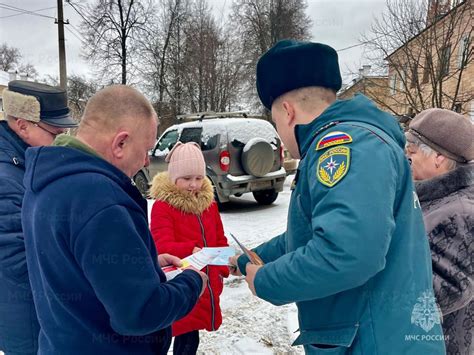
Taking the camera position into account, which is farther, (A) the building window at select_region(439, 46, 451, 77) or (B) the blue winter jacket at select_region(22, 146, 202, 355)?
(A) the building window at select_region(439, 46, 451, 77)

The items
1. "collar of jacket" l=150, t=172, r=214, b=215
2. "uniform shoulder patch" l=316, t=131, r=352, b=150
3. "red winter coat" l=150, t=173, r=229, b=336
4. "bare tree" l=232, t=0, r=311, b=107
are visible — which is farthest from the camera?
"bare tree" l=232, t=0, r=311, b=107

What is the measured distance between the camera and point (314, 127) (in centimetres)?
129

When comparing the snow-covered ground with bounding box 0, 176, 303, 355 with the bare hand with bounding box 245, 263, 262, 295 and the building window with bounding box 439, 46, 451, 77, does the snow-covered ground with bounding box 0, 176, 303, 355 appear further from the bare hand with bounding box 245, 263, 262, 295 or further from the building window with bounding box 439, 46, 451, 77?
the building window with bounding box 439, 46, 451, 77

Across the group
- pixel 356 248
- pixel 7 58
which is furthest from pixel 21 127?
pixel 7 58

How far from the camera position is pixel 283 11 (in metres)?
25.6

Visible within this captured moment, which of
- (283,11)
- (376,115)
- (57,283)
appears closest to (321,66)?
(376,115)

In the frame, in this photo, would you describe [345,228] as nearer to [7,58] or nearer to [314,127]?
[314,127]

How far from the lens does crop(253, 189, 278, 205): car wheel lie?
859cm

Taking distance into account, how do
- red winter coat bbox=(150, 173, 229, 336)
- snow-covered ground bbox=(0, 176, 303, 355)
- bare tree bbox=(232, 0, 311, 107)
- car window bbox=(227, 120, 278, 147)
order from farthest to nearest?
bare tree bbox=(232, 0, 311, 107), car window bbox=(227, 120, 278, 147), snow-covered ground bbox=(0, 176, 303, 355), red winter coat bbox=(150, 173, 229, 336)

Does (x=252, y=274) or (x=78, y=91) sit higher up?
(x=78, y=91)

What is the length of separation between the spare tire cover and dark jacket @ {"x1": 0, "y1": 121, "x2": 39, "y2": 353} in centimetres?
580

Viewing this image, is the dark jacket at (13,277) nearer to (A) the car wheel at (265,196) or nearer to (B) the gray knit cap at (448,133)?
(B) the gray knit cap at (448,133)

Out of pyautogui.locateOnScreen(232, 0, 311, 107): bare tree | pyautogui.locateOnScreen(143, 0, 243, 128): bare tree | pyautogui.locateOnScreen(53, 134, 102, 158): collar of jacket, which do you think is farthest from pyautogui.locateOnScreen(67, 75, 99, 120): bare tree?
pyautogui.locateOnScreen(53, 134, 102, 158): collar of jacket

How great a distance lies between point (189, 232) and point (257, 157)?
16.8ft
